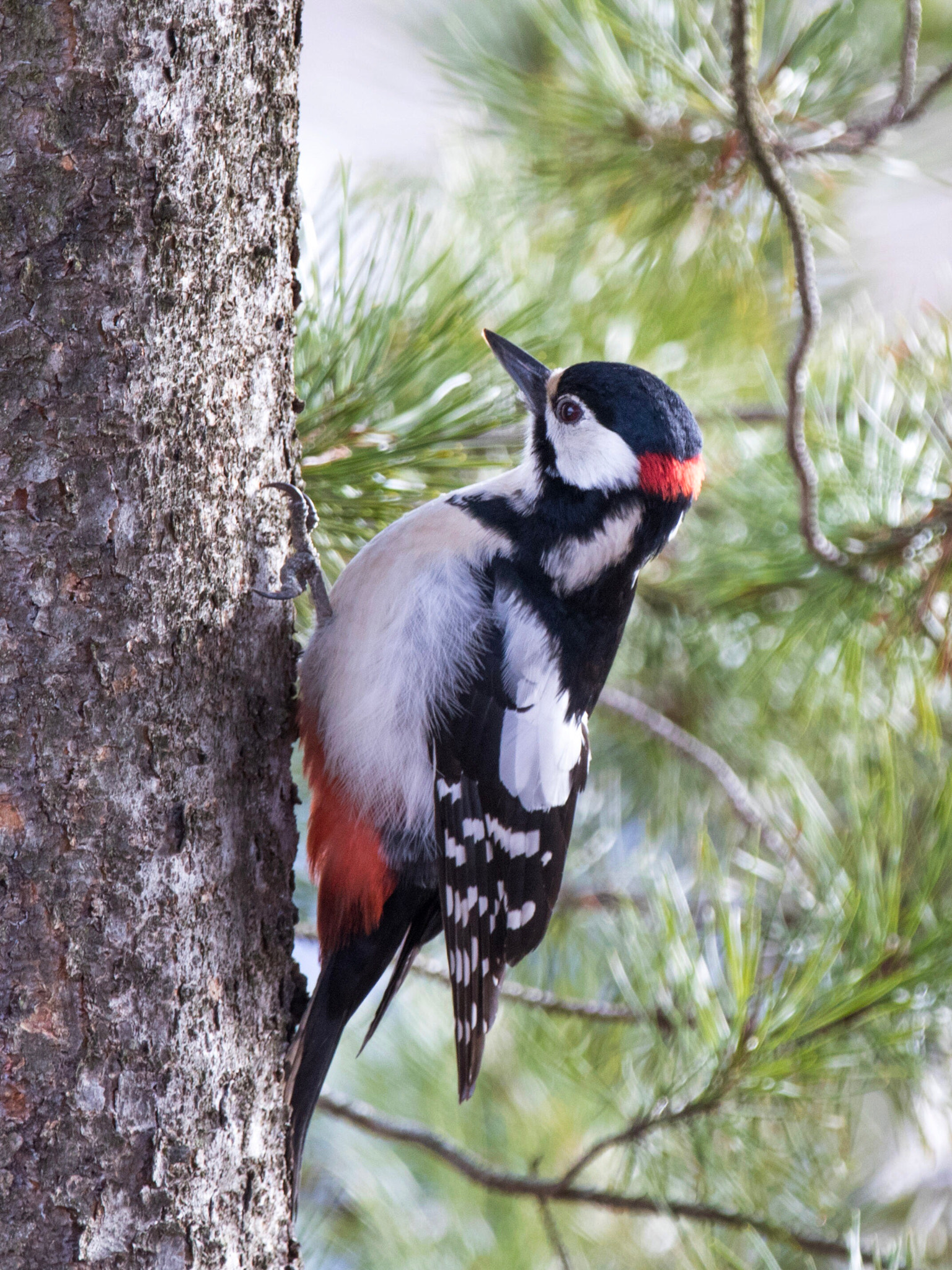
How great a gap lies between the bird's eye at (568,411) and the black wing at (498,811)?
187 millimetres

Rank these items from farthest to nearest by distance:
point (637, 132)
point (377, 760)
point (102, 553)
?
point (637, 132)
point (377, 760)
point (102, 553)

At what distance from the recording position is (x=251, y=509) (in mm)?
840

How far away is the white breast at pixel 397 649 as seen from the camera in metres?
1.01

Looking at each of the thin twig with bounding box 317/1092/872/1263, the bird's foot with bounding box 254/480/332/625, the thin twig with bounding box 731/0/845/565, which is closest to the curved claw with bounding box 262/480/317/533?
the bird's foot with bounding box 254/480/332/625

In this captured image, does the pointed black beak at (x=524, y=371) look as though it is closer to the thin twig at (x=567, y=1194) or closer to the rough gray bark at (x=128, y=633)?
the rough gray bark at (x=128, y=633)

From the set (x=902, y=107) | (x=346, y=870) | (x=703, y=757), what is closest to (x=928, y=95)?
(x=902, y=107)

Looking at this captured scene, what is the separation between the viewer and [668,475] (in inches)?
→ 42.2

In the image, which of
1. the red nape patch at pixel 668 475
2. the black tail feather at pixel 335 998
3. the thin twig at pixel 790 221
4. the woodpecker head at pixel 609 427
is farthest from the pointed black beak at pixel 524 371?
the black tail feather at pixel 335 998

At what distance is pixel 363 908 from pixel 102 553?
0.50 meters

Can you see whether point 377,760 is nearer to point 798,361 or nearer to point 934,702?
point 798,361

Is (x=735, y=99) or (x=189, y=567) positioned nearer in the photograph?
(x=189, y=567)

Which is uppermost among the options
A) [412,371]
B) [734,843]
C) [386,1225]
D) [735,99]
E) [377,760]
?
[735,99]

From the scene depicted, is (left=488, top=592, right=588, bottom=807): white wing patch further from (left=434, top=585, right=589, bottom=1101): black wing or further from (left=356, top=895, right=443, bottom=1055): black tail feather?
(left=356, top=895, right=443, bottom=1055): black tail feather

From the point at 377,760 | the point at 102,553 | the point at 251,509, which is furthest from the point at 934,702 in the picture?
the point at 102,553
